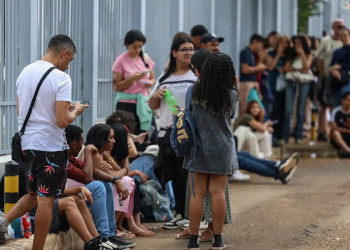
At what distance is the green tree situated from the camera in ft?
89.5

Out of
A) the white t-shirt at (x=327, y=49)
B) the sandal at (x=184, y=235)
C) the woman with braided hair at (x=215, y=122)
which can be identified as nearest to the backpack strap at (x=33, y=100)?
the woman with braided hair at (x=215, y=122)

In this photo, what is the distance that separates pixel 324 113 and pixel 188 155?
1202 centimetres

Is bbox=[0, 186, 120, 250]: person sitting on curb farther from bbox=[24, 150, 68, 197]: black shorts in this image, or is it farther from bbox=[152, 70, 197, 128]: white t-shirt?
bbox=[152, 70, 197, 128]: white t-shirt

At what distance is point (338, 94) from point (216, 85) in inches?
419

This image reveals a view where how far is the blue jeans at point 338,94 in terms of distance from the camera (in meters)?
19.4

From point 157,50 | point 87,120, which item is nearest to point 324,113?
point 157,50

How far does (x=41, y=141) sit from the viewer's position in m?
8.11

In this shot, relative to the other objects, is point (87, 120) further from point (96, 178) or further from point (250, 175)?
point (250, 175)

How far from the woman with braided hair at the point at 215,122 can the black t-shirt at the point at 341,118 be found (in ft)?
31.8

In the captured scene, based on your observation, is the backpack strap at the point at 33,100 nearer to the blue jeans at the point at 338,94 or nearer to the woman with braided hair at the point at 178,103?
the woman with braided hair at the point at 178,103

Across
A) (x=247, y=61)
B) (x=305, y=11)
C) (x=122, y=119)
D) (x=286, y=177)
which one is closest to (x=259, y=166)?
(x=286, y=177)

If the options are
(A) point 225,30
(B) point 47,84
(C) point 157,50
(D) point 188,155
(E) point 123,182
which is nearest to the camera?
(B) point 47,84

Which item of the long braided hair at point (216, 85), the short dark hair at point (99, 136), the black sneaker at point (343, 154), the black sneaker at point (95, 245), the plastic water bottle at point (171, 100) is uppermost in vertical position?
the long braided hair at point (216, 85)

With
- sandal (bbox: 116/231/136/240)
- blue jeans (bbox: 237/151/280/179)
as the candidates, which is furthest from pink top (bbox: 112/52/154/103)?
sandal (bbox: 116/231/136/240)
